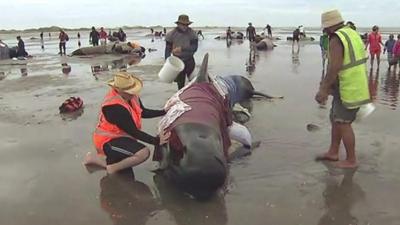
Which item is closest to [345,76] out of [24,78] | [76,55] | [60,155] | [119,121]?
[119,121]

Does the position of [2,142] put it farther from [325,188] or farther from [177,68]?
[325,188]

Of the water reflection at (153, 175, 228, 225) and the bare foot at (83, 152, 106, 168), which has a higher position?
the bare foot at (83, 152, 106, 168)

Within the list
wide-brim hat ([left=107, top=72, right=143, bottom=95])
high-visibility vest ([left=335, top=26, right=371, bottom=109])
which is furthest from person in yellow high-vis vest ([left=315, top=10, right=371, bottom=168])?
wide-brim hat ([left=107, top=72, right=143, bottom=95])

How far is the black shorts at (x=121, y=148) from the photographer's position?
587 cm

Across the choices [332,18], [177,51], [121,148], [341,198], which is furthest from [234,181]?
[177,51]

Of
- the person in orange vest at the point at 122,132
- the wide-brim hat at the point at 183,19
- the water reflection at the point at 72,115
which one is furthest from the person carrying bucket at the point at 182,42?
the person in orange vest at the point at 122,132

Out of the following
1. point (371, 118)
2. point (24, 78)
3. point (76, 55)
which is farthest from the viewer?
point (76, 55)

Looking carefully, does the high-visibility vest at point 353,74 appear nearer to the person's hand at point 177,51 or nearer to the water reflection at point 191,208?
the water reflection at point 191,208

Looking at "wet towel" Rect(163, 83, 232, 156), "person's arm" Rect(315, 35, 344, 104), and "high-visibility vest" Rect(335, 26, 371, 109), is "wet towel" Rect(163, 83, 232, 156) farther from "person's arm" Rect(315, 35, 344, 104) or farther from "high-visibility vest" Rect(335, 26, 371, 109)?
"high-visibility vest" Rect(335, 26, 371, 109)

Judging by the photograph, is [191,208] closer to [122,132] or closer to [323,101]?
[122,132]

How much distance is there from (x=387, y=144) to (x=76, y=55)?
2367 cm

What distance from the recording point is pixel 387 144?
7102 mm

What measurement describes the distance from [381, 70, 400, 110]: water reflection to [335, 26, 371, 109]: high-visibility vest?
13.7 ft

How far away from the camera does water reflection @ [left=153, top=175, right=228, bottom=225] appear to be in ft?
15.5
